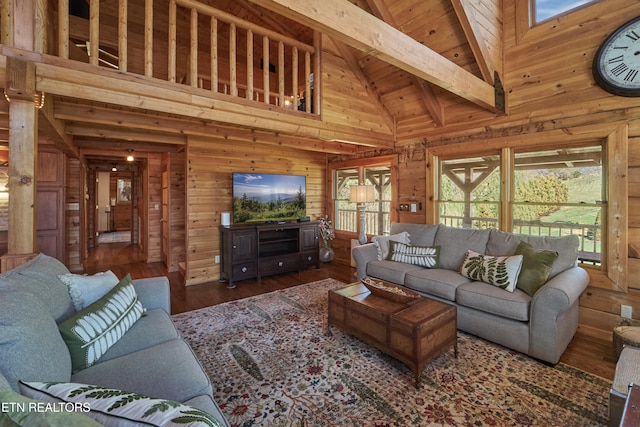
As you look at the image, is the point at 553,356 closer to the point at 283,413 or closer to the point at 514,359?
the point at 514,359

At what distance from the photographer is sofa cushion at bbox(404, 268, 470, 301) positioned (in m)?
2.90

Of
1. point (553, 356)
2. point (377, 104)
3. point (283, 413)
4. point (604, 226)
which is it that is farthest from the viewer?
point (377, 104)

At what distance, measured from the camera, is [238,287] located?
169 inches

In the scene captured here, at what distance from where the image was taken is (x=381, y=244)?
3.89 m

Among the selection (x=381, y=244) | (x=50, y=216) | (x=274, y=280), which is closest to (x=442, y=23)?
(x=381, y=244)

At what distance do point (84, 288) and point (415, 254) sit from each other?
3.26m

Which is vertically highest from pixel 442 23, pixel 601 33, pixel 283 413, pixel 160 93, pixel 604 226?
pixel 442 23

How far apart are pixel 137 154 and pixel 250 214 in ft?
9.81

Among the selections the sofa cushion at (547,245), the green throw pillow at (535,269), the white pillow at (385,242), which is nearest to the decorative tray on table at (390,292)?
the green throw pillow at (535,269)

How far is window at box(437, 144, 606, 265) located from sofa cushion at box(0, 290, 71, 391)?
14.0 ft

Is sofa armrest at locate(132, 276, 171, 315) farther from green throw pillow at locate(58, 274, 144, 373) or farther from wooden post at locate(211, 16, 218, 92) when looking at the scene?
wooden post at locate(211, 16, 218, 92)

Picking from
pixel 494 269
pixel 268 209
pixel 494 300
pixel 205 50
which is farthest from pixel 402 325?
pixel 205 50

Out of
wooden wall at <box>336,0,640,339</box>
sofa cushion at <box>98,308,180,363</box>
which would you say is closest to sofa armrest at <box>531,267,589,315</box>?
wooden wall at <box>336,0,640,339</box>

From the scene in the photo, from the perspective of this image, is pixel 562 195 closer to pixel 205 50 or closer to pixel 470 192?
pixel 470 192
